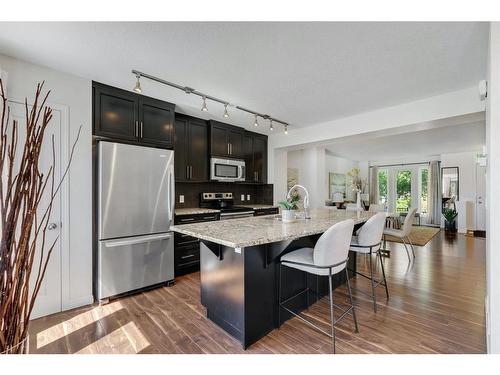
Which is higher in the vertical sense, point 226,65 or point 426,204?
point 226,65

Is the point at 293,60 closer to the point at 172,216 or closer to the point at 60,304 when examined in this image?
the point at 172,216

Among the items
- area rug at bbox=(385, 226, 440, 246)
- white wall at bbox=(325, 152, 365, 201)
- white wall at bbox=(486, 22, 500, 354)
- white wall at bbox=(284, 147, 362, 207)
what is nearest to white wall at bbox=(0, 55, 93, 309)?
white wall at bbox=(486, 22, 500, 354)

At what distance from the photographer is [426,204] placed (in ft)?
27.0

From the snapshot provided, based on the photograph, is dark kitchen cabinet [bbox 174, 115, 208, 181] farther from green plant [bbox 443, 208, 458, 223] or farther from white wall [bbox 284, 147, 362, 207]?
green plant [bbox 443, 208, 458, 223]

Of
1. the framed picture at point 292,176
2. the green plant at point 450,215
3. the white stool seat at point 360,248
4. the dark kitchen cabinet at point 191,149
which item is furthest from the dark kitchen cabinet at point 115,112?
the green plant at point 450,215

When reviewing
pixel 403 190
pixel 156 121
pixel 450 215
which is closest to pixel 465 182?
pixel 450 215

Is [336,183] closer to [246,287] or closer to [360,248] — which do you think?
[360,248]

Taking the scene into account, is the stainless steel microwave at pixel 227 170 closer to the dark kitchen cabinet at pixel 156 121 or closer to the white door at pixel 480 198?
the dark kitchen cabinet at pixel 156 121

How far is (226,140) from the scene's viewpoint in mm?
4297

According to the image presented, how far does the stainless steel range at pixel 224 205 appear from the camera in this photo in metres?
4.04

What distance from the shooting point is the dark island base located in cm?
186
